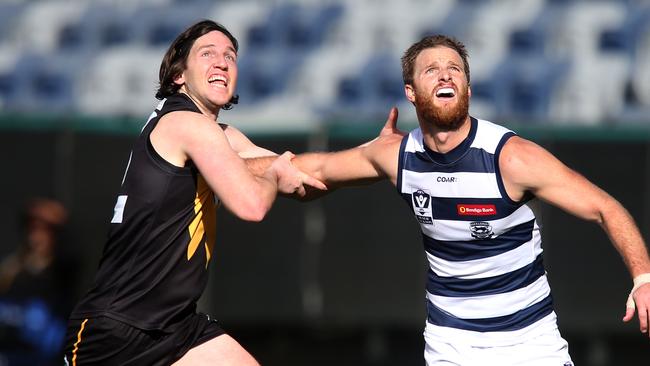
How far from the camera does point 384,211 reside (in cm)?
994

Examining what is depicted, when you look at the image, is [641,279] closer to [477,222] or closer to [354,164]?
[477,222]

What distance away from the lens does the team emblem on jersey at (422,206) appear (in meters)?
5.24

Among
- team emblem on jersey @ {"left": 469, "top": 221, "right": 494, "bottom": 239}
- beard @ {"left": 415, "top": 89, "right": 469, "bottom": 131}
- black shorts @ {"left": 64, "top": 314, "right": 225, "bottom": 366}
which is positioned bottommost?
black shorts @ {"left": 64, "top": 314, "right": 225, "bottom": 366}

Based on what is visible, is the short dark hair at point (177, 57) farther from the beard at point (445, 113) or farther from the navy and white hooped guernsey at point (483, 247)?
the navy and white hooped guernsey at point (483, 247)

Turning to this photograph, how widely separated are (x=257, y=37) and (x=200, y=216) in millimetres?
7290

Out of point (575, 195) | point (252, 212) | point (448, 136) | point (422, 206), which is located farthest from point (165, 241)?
point (575, 195)

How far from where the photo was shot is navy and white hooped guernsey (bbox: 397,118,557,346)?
16.7 ft

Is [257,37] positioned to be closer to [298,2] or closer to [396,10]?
[298,2]

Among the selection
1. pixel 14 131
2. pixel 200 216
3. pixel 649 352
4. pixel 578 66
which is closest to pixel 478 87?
pixel 578 66

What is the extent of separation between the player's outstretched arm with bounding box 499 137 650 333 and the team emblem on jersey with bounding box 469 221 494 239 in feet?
0.64

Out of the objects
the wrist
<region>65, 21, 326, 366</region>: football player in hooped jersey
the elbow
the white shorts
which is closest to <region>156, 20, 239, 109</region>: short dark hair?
<region>65, 21, 326, 366</region>: football player in hooped jersey

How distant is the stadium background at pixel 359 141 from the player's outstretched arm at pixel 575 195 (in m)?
4.45

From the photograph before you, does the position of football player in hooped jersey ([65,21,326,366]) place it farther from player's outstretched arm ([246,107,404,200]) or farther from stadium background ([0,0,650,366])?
stadium background ([0,0,650,366])

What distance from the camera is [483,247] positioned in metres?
5.13
